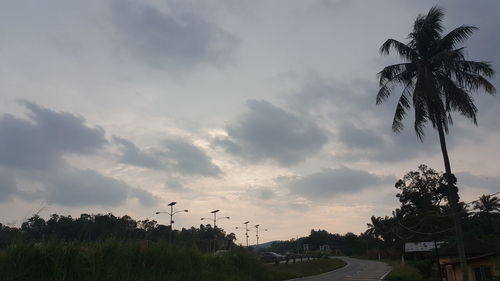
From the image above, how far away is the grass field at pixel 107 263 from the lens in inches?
459

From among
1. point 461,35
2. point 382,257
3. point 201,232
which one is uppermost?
point 461,35

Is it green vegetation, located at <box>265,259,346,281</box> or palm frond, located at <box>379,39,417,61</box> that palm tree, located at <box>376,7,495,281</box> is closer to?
palm frond, located at <box>379,39,417,61</box>

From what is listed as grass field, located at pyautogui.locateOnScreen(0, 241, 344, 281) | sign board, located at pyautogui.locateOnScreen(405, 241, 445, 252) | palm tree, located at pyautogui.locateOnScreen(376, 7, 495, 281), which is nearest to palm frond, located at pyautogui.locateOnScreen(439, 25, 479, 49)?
palm tree, located at pyautogui.locateOnScreen(376, 7, 495, 281)

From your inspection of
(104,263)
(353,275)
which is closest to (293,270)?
(353,275)

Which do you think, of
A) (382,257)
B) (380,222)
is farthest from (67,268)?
(380,222)

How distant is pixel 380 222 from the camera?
145 m

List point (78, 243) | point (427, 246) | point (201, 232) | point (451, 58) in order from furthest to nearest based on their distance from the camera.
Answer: point (201, 232) < point (427, 246) < point (451, 58) < point (78, 243)

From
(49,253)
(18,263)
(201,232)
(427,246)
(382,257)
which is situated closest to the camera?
(18,263)

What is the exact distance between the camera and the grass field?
11656mm

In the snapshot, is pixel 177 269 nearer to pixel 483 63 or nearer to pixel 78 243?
pixel 78 243

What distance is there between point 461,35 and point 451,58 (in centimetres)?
202

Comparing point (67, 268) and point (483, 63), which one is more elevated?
point (483, 63)

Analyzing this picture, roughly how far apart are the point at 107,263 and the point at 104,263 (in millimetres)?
148

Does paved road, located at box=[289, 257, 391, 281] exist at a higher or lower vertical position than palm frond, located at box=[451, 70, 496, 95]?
lower
